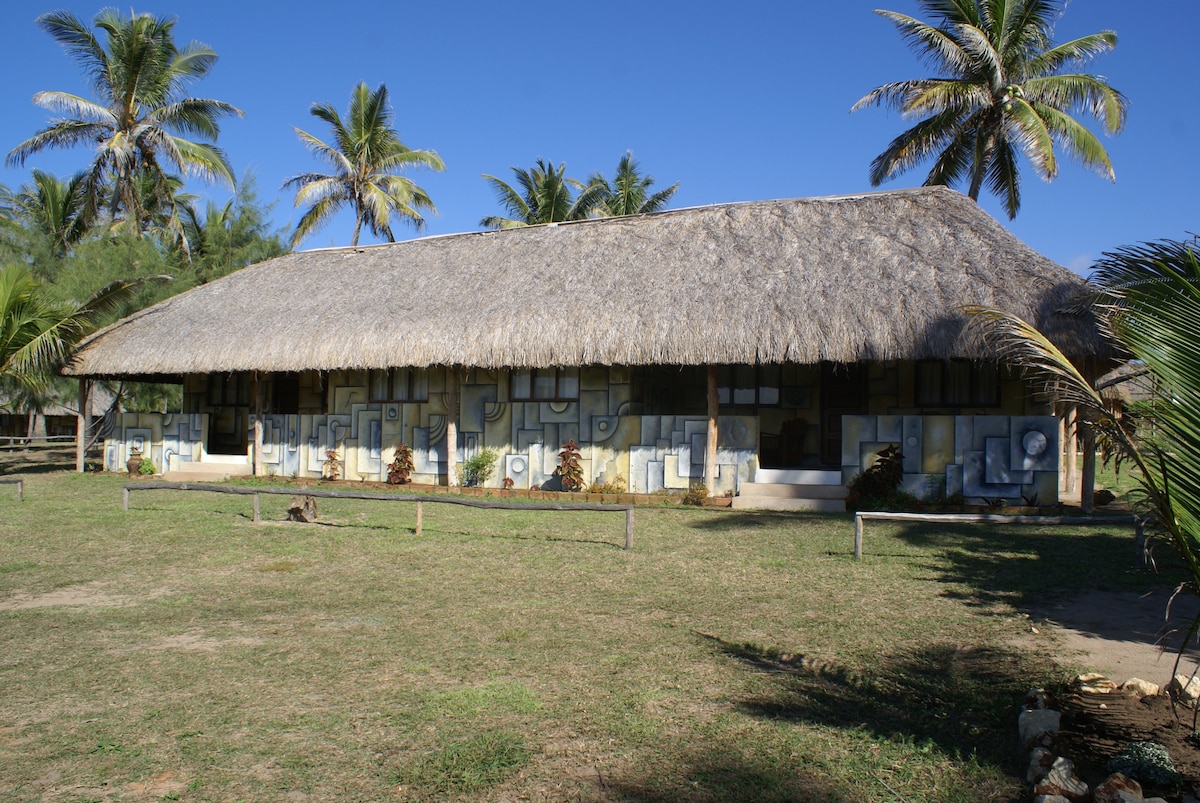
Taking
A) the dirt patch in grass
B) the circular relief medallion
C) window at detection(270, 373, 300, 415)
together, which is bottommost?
the dirt patch in grass

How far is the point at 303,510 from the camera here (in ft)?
36.0

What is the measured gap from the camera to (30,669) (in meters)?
5.23

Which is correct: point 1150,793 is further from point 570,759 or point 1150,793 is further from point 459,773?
point 459,773

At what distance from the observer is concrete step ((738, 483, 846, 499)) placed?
41.5ft

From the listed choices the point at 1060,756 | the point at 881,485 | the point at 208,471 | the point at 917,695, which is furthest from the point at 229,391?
the point at 1060,756

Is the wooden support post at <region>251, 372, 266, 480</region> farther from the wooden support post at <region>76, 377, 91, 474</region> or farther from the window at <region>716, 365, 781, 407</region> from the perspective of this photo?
the window at <region>716, 365, 781, 407</region>

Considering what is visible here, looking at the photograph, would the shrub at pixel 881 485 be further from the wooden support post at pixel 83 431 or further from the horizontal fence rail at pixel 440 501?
the wooden support post at pixel 83 431

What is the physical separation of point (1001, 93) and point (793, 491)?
36.8 ft

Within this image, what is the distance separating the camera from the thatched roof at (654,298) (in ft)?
38.5

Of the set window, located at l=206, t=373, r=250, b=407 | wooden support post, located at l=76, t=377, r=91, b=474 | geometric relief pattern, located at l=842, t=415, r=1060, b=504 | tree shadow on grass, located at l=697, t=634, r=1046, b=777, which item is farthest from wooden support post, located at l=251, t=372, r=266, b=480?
tree shadow on grass, located at l=697, t=634, r=1046, b=777

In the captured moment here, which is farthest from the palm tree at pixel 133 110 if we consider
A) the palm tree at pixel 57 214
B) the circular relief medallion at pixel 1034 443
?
the circular relief medallion at pixel 1034 443

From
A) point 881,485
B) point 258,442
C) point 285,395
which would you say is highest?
point 285,395

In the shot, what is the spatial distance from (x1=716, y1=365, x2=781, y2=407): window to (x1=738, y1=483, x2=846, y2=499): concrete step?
2621mm

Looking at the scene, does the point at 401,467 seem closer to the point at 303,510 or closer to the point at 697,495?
the point at 303,510
